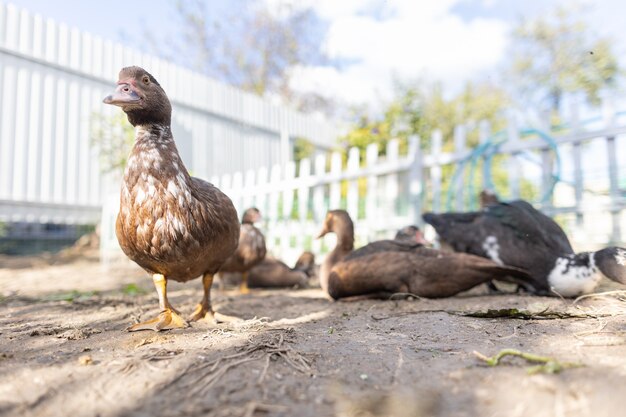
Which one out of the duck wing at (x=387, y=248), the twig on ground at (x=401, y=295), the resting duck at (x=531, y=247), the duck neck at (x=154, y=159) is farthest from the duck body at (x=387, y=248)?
the duck neck at (x=154, y=159)

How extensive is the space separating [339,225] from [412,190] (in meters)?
1.84

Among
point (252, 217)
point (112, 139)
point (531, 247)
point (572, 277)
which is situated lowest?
point (572, 277)

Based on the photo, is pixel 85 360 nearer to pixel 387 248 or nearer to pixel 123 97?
pixel 123 97

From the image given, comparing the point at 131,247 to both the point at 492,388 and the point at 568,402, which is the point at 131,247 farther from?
the point at 568,402

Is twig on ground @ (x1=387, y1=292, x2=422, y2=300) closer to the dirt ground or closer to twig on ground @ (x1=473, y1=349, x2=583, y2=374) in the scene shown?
the dirt ground

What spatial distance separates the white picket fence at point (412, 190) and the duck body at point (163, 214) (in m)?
3.93

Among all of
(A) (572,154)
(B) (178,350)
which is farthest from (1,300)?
(A) (572,154)

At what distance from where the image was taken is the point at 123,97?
2.58 meters

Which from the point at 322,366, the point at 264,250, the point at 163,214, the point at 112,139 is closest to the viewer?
the point at 322,366

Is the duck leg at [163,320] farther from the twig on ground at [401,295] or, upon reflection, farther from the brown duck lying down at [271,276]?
the brown duck lying down at [271,276]

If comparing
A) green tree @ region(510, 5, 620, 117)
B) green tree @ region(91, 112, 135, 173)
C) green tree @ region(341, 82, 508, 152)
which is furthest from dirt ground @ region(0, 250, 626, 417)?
green tree @ region(510, 5, 620, 117)

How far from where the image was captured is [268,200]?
8.23 meters

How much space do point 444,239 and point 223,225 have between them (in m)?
2.45

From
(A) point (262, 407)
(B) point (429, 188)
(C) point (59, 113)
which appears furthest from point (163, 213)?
(C) point (59, 113)
